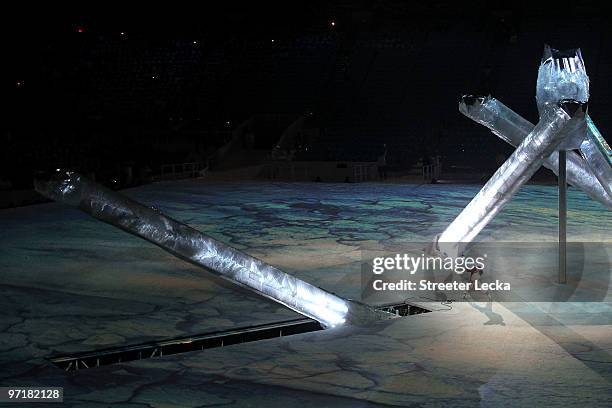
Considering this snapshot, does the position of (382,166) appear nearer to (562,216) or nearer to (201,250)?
(562,216)

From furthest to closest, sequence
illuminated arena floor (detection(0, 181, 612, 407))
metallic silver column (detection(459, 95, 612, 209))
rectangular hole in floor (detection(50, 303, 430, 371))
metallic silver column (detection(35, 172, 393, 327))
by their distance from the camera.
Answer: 1. metallic silver column (detection(459, 95, 612, 209))
2. rectangular hole in floor (detection(50, 303, 430, 371))
3. metallic silver column (detection(35, 172, 393, 327))
4. illuminated arena floor (detection(0, 181, 612, 407))

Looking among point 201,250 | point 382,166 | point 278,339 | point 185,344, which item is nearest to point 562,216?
point 278,339

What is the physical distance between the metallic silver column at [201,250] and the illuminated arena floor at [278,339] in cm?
29

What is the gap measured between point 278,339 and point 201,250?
1.06 meters

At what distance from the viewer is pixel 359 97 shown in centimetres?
3484

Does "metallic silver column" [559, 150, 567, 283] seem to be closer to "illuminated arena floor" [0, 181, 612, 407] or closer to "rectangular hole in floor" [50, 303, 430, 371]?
"illuminated arena floor" [0, 181, 612, 407]

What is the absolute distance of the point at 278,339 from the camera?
8234 millimetres

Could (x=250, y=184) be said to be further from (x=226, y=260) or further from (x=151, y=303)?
(x=226, y=260)

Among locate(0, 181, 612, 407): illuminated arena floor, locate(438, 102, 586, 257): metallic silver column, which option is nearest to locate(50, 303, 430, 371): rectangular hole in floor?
locate(0, 181, 612, 407): illuminated arena floor

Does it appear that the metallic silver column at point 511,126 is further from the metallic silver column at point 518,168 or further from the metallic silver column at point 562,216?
the metallic silver column at point 518,168

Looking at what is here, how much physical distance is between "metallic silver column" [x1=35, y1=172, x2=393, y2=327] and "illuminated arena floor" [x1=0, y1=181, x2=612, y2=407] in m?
0.29

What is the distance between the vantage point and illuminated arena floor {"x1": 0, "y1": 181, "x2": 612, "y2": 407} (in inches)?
266

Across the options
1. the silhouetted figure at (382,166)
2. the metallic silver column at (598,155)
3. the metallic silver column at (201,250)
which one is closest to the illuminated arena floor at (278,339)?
the metallic silver column at (201,250)

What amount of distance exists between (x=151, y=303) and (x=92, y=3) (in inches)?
1230
